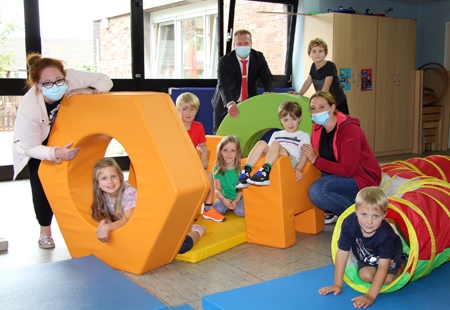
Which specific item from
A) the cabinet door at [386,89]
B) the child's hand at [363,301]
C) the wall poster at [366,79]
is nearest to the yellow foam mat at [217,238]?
the child's hand at [363,301]

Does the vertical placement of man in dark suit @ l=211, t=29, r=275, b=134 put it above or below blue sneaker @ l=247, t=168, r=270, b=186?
above

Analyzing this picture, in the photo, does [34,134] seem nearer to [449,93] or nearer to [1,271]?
[1,271]

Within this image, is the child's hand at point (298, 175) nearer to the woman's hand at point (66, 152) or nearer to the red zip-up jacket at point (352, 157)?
the red zip-up jacket at point (352, 157)

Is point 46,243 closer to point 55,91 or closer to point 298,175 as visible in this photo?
point 55,91

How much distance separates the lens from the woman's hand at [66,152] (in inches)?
144

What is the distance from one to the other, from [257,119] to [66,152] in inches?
78.9

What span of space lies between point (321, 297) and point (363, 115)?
20.5 ft

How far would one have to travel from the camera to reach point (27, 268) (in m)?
3.36

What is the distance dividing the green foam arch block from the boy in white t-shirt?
38cm

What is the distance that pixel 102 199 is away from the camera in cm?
357

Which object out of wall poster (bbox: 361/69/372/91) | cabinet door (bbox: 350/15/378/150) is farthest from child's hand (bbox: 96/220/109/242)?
wall poster (bbox: 361/69/372/91)

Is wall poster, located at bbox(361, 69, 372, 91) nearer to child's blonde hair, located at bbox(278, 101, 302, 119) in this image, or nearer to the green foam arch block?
the green foam arch block

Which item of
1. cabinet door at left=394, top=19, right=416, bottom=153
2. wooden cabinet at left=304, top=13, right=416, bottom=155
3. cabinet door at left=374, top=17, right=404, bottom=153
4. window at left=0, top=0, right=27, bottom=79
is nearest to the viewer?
window at left=0, top=0, right=27, bottom=79

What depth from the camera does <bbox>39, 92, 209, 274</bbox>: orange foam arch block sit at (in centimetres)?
324
